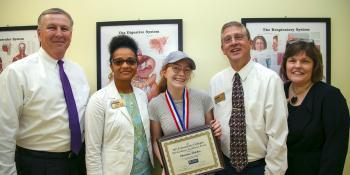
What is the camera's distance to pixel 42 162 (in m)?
1.87

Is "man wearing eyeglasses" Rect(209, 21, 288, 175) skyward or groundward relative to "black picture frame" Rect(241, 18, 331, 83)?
groundward

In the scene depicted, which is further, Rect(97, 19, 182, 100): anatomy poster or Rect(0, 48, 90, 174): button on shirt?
Rect(97, 19, 182, 100): anatomy poster

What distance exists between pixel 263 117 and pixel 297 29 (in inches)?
37.8

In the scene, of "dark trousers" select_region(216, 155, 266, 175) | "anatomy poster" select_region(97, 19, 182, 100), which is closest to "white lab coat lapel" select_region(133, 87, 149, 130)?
"anatomy poster" select_region(97, 19, 182, 100)

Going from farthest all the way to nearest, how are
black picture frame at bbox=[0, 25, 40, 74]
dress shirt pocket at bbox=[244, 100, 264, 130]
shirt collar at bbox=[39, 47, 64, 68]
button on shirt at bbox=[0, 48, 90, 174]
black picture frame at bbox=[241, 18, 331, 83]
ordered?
black picture frame at bbox=[0, 25, 40, 74] < black picture frame at bbox=[241, 18, 331, 83] < shirt collar at bbox=[39, 47, 64, 68] < dress shirt pocket at bbox=[244, 100, 264, 130] < button on shirt at bbox=[0, 48, 90, 174]

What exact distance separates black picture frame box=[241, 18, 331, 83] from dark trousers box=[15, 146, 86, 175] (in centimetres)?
175

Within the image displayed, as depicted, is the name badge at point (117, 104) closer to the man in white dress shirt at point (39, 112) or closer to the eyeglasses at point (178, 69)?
the man in white dress shirt at point (39, 112)

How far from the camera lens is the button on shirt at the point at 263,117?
1834 millimetres

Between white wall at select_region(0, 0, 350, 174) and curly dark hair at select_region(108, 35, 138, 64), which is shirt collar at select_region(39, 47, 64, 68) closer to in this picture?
curly dark hair at select_region(108, 35, 138, 64)

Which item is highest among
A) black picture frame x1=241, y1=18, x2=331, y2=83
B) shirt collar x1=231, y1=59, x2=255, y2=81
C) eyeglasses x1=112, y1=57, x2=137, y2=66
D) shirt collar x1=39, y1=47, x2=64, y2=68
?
black picture frame x1=241, y1=18, x2=331, y2=83

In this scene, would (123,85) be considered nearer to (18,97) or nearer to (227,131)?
(18,97)

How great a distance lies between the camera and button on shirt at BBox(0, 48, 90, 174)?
178 centimetres

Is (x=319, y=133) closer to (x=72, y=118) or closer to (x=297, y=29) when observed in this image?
(x=297, y=29)

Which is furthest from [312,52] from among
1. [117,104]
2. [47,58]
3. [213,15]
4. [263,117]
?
[47,58]
